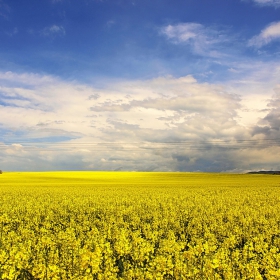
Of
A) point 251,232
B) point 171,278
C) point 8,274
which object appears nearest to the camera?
point 8,274

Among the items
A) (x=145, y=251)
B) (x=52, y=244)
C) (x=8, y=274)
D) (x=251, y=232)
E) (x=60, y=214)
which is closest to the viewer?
(x=8, y=274)

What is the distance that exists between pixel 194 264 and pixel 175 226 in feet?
25.5

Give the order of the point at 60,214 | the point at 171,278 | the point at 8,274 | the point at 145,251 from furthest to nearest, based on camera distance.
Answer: the point at 60,214 < the point at 145,251 < the point at 171,278 < the point at 8,274

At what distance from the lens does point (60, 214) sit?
64.7 feet

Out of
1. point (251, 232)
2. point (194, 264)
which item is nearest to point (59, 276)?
point (194, 264)

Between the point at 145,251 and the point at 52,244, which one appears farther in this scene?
the point at 52,244

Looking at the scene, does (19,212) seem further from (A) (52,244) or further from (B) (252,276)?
(B) (252,276)

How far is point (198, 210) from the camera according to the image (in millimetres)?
20141

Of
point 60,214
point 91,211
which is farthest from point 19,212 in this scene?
point 91,211

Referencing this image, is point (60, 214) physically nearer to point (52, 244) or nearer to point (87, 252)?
point (52, 244)

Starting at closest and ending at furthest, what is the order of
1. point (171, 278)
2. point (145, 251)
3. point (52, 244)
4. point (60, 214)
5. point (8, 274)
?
point (8, 274) < point (171, 278) < point (145, 251) < point (52, 244) < point (60, 214)

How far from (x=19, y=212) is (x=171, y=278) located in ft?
51.2

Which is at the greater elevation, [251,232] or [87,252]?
[87,252]

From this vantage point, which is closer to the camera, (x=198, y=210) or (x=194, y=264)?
(x=194, y=264)
